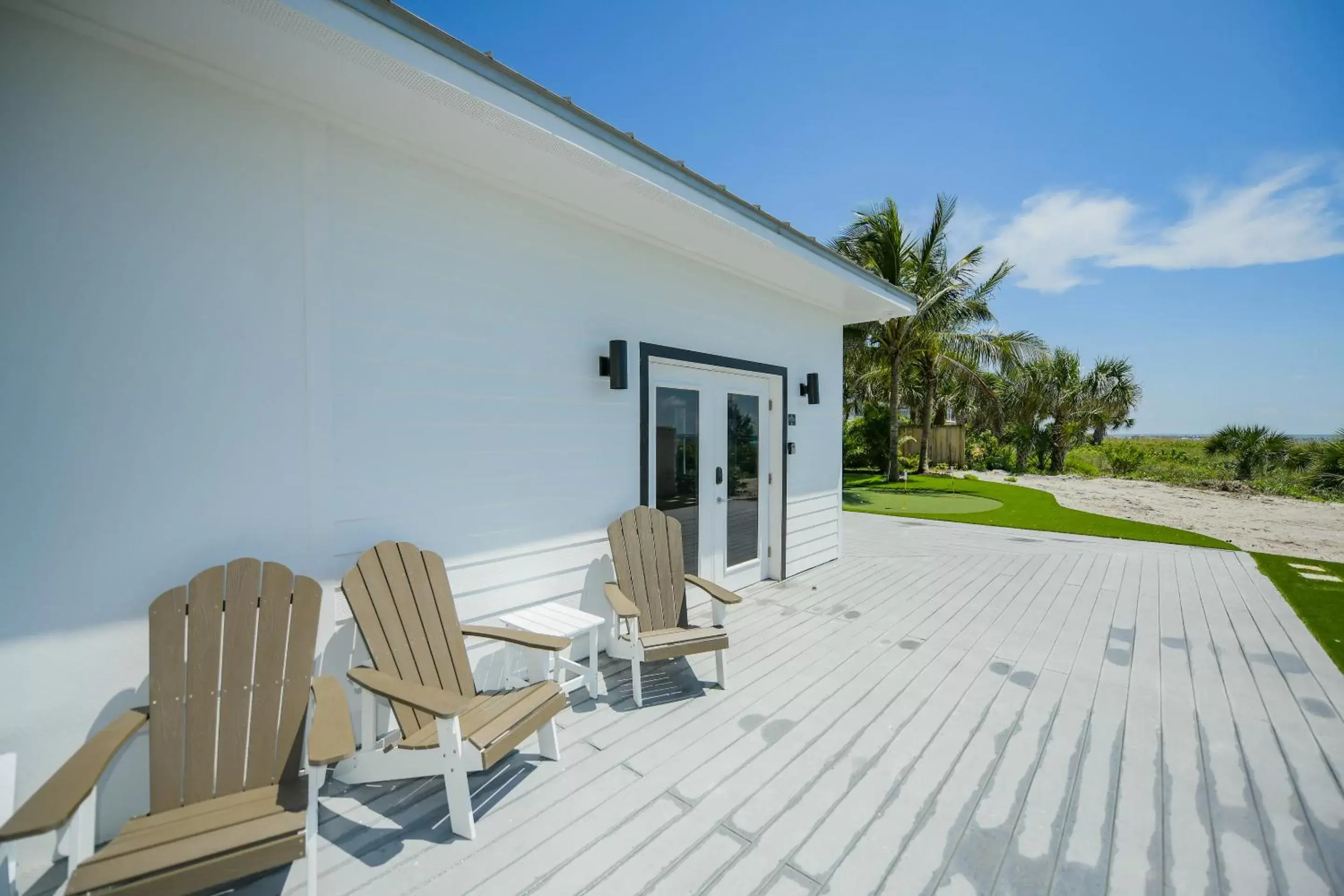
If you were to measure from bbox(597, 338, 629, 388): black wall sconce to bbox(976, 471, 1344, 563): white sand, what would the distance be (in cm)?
906

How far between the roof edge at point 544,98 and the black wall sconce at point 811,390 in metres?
1.71

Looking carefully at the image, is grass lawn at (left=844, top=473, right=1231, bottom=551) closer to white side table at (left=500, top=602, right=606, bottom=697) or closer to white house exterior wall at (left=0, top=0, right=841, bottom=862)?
white side table at (left=500, top=602, right=606, bottom=697)

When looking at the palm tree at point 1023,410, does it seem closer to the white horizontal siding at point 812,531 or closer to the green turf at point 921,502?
the green turf at point 921,502

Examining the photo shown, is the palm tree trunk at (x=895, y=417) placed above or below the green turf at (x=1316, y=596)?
above

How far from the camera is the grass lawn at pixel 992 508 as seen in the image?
7945 millimetres

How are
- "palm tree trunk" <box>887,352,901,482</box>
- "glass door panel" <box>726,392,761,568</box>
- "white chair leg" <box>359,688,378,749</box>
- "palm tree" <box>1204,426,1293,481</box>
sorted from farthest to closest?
"palm tree" <box>1204,426,1293,481</box> → "palm tree trunk" <box>887,352,901,482</box> → "glass door panel" <box>726,392,761,568</box> → "white chair leg" <box>359,688,378,749</box>

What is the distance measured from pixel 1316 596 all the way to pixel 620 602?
6.61 m

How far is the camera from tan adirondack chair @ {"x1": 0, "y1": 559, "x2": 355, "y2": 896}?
4.36ft

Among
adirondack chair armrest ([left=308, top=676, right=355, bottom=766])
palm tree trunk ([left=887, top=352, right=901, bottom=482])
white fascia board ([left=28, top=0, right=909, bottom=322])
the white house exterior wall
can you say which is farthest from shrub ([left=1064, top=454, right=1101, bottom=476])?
adirondack chair armrest ([left=308, top=676, right=355, bottom=766])

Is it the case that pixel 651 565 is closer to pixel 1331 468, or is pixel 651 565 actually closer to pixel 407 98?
pixel 407 98

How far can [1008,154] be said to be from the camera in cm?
827

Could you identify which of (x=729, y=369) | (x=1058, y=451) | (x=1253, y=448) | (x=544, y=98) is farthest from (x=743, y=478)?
(x=1253, y=448)

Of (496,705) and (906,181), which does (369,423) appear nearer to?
(496,705)

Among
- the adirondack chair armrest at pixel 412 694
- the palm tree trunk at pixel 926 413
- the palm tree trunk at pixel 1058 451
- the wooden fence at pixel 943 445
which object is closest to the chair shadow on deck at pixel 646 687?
the adirondack chair armrest at pixel 412 694
